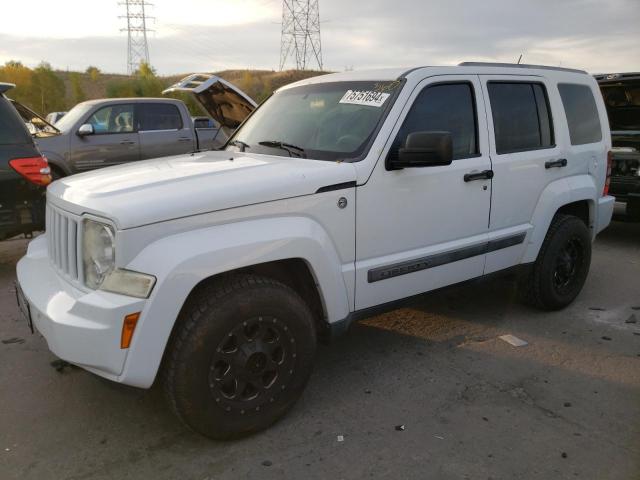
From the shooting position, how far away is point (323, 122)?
345 centimetres

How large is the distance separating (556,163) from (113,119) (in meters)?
7.60

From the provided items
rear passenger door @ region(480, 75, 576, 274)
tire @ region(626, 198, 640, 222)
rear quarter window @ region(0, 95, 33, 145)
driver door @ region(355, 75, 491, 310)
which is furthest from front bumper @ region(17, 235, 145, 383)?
tire @ region(626, 198, 640, 222)

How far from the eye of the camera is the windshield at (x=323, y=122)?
3211mm

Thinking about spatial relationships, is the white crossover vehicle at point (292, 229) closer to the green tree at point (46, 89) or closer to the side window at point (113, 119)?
the side window at point (113, 119)

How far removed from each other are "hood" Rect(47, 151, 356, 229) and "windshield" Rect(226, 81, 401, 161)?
0.19m

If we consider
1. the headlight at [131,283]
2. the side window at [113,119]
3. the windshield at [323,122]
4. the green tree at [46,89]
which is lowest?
the headlight at [131,283]

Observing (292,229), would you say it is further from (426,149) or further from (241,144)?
(241,144)

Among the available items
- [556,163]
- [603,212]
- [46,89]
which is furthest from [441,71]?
[46,89]

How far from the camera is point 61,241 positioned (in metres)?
2.80

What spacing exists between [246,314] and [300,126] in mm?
1454

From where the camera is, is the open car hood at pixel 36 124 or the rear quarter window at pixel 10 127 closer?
the rear quarter window at pixel 10 127

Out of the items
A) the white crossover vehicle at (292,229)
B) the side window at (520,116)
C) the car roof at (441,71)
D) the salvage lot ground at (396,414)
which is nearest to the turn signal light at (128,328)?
the white crossover vehicle at (292,229)

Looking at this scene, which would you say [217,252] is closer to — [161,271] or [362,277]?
[161,271]

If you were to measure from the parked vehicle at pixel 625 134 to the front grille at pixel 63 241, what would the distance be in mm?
5913
